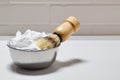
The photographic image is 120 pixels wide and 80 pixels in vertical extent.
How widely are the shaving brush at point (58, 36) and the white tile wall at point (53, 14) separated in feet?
0.79

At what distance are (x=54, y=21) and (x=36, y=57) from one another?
355 mm

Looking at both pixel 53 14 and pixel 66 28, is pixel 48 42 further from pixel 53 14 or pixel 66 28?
pixel 53 14

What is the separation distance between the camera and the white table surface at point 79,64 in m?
0.61

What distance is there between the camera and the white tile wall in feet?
3.01

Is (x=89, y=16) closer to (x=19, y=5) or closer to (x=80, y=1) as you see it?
(x=80, y=1)

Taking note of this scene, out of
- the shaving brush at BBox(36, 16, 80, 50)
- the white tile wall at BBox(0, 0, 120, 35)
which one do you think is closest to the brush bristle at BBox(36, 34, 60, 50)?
the shaving brush at BBox(36, 16, 80, 50)

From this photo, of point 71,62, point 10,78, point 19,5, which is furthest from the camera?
point 19,5

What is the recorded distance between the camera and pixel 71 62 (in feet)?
2.30

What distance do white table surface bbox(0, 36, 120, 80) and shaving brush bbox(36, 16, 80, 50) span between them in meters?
0.06

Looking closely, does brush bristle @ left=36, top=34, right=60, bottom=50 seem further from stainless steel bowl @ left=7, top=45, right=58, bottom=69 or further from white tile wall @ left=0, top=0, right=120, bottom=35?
white tile wall @ left=0, top=0, right=120, bottom=35

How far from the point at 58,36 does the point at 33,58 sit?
102 millimetres

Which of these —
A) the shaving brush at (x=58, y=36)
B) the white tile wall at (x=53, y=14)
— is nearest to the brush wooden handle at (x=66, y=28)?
the shaving brush at (x=58, y=36)

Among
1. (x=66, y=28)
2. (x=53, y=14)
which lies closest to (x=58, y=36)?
(x=66, y=28)

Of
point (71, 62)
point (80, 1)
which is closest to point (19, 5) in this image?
point (80, 1)
